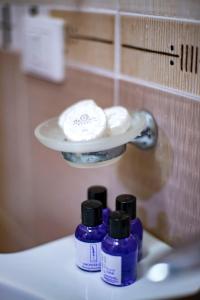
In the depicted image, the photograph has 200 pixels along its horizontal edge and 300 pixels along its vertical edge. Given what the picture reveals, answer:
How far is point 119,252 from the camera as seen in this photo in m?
0.56

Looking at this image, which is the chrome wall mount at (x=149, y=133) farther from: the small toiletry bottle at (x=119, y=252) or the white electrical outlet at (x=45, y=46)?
the white electrical outlet at (x=45, y=46)

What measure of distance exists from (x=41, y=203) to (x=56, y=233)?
11 cm

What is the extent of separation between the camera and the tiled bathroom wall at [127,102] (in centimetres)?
60

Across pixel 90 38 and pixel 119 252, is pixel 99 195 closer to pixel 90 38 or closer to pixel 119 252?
pixel 119 252

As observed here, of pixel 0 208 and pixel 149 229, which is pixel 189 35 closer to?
pixel 149 229

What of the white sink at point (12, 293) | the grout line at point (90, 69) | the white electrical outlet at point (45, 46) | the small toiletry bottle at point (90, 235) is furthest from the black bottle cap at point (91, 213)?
the white electrical outlet at point (45, 46)

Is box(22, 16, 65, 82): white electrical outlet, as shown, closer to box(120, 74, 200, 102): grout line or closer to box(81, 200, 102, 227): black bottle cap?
box(120, 74, 200, 102): grout line

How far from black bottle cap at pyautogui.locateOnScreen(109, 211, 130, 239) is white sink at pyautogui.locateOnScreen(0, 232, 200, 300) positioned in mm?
70

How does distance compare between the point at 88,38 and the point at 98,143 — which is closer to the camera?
the point at 98,143

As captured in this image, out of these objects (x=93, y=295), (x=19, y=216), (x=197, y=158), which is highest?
(x=197, y=158)

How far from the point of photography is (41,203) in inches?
38.9

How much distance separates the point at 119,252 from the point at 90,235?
0.05 m

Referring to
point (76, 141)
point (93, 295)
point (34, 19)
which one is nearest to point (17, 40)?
point (34, 19)

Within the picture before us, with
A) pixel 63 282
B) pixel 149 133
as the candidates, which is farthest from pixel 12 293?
pixel 149 133
